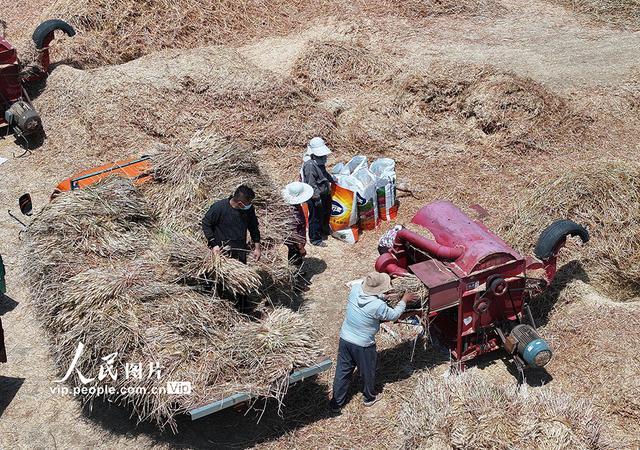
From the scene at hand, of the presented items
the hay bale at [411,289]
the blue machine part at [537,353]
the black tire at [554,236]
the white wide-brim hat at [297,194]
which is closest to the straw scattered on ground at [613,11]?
the black tire at [554,236]

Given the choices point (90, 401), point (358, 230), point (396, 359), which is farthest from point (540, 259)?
point (90, 401)

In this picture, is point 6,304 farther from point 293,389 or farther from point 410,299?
point 410,299

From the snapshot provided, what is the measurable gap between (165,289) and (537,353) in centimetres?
345

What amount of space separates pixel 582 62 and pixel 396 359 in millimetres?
8601

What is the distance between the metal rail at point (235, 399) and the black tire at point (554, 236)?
2418mm

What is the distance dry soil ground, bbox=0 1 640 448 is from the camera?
21.1 feet

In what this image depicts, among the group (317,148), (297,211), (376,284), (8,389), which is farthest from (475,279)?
(8,389)

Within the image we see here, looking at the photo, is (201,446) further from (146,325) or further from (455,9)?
(455,9)

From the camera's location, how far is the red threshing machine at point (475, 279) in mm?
6621

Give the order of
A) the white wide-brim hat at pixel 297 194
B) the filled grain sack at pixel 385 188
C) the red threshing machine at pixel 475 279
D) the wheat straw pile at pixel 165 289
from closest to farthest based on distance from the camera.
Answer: the wheat straw pile at pixel 165 289, the red threshing machine at pixel 475 279, the white wide-brim hat at pixel 297 194, the filled grain sack at pixel 385 188

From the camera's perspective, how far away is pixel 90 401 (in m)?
6.62

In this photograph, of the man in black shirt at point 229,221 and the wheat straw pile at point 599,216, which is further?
the wheat straw pile at point 599,216

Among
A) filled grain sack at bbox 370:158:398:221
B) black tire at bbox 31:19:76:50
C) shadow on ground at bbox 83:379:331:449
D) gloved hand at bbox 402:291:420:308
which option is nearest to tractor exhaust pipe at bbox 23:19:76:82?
black tire at bbox 31:19:76:50

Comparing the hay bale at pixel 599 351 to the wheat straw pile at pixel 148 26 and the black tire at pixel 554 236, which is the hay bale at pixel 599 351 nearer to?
the black tire at pixel 554 236
